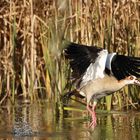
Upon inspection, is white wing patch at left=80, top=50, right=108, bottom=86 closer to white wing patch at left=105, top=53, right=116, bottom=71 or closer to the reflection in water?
white wing patch at left=105, top=53, right=116, bottom=71

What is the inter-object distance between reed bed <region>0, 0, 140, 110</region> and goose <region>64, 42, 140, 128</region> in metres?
0.31

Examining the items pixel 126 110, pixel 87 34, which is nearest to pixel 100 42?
pixel 87 34

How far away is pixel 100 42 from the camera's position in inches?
315

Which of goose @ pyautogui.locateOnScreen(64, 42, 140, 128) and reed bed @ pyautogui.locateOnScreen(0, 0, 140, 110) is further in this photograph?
reed bed @ pyautogui.locateOnScreen(0, 0, 140, 110)

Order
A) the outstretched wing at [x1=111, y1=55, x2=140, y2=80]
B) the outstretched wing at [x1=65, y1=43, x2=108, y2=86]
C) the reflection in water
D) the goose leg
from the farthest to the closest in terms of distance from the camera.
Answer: the goose leg, the outstretched wing at [x1=111, y1=55, x2=140, y2=80], the outstretched wing at [x1=65, y1=43, x2=108, y2=86], the reflection in water

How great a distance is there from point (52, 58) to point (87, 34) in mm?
638

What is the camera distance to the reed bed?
798cm

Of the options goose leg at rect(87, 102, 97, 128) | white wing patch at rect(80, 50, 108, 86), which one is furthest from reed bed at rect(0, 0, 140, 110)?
white wing patch at rect(80, 50, 108, 86)

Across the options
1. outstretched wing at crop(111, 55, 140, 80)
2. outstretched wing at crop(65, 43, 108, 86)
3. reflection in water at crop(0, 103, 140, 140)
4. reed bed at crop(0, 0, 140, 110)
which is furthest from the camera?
reed bed at crop(0, 0, 140, 110)

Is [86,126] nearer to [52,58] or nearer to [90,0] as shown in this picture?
[52,58]

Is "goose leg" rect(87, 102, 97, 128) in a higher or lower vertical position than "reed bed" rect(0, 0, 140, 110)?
lower

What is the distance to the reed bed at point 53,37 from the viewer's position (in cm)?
798

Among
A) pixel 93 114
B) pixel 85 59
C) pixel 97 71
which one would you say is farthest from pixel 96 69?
pixel 93 114

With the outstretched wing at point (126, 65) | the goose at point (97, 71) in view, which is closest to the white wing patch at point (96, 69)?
the goose at point (97, 71)
